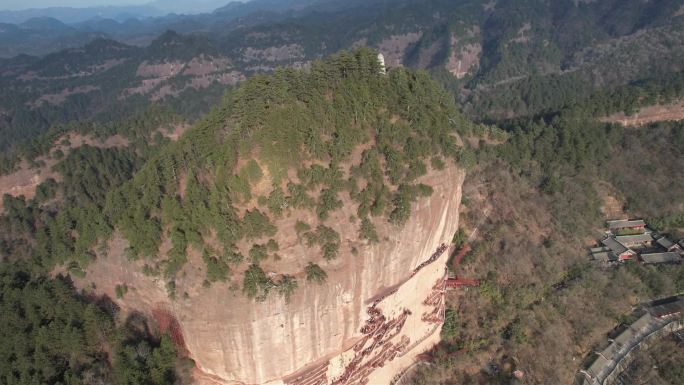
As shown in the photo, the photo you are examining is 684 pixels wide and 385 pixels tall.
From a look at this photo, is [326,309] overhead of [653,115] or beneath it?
beneath

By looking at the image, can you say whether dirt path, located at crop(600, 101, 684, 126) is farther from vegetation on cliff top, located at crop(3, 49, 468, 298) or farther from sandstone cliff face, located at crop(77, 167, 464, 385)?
sandstone cliff face, located at crop(77, 167, 464, 385)

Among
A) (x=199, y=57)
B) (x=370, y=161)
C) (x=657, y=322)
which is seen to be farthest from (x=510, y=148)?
(x=199, y=57)

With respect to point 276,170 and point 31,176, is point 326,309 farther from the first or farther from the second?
point 31,176

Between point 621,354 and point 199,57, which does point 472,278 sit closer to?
point 621,354

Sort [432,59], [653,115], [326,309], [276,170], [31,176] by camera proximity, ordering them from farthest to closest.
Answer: [432,59], [653,115], [31,176], [276,170], [326,309]

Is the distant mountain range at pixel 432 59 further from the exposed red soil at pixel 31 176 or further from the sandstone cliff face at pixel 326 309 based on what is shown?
the sandstone cliff face at pixel 326 309

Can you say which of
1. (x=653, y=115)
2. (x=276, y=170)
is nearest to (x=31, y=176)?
(x=276, y=170)

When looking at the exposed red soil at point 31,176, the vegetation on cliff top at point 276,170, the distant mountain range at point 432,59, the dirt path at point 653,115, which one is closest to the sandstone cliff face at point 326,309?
the vegetation on cliff top at point 276,170

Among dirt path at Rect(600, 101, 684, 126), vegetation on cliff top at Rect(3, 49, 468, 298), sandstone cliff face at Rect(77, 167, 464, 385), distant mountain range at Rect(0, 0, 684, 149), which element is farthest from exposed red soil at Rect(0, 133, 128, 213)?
dirt path at Rect(600, 101, 684, 126)
